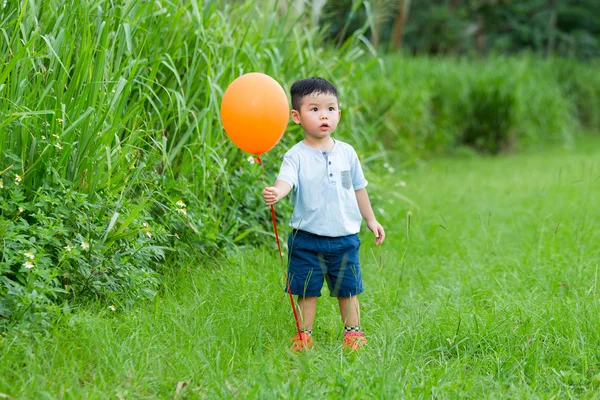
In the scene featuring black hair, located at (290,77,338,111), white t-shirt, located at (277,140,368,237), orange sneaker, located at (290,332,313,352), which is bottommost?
orange sneaker, located at (290,332,313,352)

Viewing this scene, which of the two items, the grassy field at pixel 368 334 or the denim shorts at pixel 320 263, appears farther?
the denim shorts at pixel 320 263

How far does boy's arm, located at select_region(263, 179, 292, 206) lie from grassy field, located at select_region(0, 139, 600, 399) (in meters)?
0.54

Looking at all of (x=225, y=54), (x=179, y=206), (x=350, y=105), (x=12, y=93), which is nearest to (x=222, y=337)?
(x=179, y=206)

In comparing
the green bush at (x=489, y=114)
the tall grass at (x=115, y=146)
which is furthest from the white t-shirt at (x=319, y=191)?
the green bush at (x=489, y=114)

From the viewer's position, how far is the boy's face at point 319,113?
2.97m

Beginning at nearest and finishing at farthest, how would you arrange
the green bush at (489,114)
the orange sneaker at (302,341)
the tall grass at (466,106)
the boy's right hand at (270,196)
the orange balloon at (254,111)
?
the boy's right hand at (270,196) < the orange balloon at (254,111) < the orange sneaker at (302,341) < the tall grass at (466,106) < the green bush at (489,114)

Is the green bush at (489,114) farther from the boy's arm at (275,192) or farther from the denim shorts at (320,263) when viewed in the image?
the boy's arm at (275,192)

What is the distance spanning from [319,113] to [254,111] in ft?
0.96

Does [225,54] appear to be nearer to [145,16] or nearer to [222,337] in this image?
[145,16]

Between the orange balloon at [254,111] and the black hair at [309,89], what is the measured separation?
10 centimetres

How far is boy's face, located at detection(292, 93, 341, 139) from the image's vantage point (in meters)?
2.97

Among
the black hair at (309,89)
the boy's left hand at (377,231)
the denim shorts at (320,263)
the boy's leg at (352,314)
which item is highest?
the black hair at (309,89)

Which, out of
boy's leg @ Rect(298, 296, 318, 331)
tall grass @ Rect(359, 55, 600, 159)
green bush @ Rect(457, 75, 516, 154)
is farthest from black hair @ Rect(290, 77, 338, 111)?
green bush @ Rect(457, 75, 516, 154)

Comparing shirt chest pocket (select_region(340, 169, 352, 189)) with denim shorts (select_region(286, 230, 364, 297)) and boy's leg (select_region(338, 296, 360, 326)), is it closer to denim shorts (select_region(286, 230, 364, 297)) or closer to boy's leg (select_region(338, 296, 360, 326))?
denim shorts (select_region(286, 230, 364, 297))
